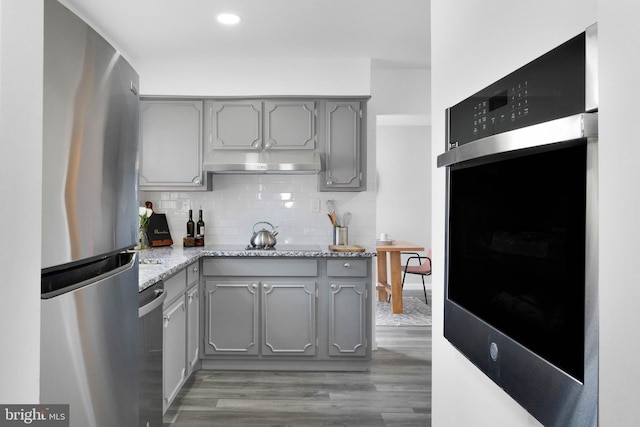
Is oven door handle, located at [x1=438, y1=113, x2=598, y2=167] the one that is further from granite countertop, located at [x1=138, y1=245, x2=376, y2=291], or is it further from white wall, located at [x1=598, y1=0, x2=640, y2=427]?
granite countertop, located at [x1=138, y1=245, x2=376, y2=291]

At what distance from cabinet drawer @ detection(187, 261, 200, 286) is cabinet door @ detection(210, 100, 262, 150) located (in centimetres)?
105

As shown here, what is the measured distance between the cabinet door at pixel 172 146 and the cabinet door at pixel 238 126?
6.3 inches

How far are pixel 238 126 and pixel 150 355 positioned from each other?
2.29m

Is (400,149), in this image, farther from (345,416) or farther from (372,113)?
(345,416)

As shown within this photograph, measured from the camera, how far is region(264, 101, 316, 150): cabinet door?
12.2 ft

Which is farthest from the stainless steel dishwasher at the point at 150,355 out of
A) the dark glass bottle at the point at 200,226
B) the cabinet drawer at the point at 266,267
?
the dark glass bottle at the point at 200,226

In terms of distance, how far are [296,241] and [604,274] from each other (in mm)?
3542

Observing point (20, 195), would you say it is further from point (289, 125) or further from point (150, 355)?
point (289, 125)

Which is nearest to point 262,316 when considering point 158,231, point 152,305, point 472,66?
point 158,231

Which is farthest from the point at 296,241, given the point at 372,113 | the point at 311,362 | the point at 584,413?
the point at 584,413

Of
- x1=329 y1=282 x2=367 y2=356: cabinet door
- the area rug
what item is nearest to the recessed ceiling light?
x1=329 y1=282 x2=367 y2=356: cabinet door

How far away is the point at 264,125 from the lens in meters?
3.72

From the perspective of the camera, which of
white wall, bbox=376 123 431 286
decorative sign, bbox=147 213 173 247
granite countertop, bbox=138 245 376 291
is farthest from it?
white wall, bbox=376 123 431 286

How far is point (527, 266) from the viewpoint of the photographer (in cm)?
79
